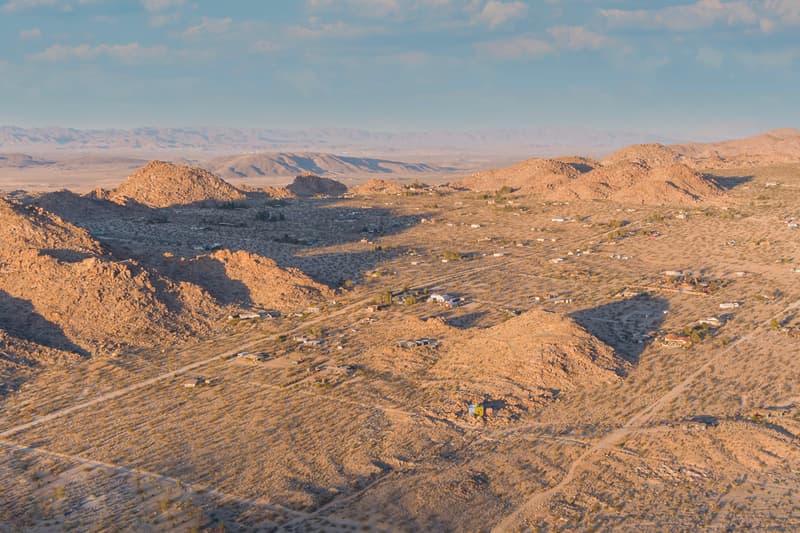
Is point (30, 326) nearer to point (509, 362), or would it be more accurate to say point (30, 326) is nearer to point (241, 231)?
point (509, 362)

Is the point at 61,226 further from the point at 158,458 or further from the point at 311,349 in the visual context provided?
the point at 158,458

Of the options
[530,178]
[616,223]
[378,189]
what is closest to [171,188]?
[378,189]

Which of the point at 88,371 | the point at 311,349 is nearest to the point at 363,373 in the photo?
the point at 311,349

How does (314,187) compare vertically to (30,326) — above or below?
above

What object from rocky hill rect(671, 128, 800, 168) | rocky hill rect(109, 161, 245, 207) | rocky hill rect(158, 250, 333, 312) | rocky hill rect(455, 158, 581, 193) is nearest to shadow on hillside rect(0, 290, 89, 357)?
rocky hill rect(158, 250, 333, 312)

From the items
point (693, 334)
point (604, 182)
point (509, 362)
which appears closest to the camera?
point (509, 362)

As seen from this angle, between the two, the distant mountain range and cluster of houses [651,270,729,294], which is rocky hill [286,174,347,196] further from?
the distant mountain range
